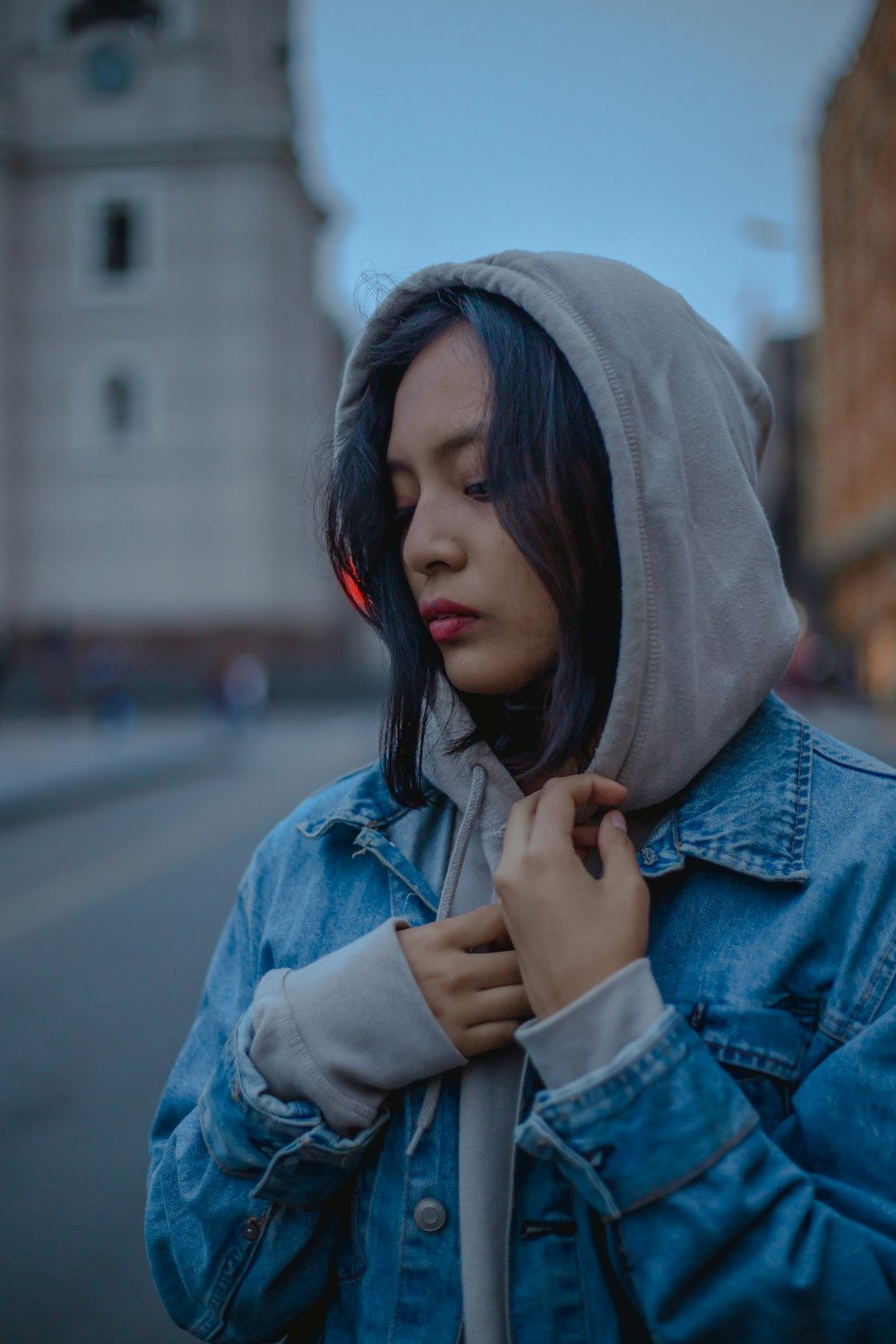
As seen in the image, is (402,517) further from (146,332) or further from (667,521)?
(146,332)

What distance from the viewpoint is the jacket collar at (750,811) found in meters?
1.25

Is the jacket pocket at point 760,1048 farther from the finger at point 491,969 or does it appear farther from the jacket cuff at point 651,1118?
the finger at point 491,969

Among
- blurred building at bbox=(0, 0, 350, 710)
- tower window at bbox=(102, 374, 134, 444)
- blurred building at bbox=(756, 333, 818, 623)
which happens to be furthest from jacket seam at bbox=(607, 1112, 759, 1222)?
blurred building at bbox=(756, 333, 818, 623)

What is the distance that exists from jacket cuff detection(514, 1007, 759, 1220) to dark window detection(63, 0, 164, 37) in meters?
36.4

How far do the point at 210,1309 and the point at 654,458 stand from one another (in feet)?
3.77

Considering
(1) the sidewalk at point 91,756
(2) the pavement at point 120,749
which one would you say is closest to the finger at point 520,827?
(2) the pavement at point 120,749

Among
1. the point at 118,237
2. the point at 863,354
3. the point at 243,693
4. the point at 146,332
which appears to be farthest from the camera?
the point at 863,354

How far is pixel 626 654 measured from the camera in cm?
127

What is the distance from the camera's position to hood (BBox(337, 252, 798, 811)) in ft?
4.15

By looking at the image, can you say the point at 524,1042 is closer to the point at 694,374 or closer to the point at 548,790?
the point at 548,790

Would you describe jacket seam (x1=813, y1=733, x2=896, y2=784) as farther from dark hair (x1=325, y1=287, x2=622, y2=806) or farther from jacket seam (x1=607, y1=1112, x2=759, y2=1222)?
jacket seam (x1=607, y1=1112, x2=759, y2=1222)

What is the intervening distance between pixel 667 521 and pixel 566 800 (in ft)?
1.12

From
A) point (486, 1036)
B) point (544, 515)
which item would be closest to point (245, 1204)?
point (486, 1036)

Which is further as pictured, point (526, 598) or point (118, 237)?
point (118, 237)
